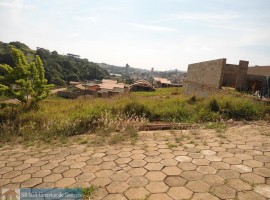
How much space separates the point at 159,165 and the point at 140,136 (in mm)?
1553

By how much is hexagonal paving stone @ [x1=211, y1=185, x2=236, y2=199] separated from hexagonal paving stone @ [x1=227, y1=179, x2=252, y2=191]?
0.29 feet

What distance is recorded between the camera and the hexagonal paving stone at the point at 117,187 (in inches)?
101

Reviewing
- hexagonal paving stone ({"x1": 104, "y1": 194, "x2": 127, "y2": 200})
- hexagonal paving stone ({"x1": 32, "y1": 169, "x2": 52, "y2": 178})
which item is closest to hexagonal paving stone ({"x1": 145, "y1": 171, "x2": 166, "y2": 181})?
hexagonal paving stone ({"x1": 104, "y1": 194, "x2": 127, "y2": 200})

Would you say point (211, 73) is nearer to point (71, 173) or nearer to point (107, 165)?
point (107, 165)

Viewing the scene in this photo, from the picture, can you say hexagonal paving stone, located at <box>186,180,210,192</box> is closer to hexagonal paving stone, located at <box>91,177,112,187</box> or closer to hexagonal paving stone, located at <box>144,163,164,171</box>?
hexagonal paving stone, located at <box>144,163,164,171</box>

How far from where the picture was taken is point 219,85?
40.1ft

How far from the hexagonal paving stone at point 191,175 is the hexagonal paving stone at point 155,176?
28cm

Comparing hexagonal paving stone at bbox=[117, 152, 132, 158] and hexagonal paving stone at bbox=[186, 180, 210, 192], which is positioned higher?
hexagonal paving stone at bbox=[186, 180, 210, 192]

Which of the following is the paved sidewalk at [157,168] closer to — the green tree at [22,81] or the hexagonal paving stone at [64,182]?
the hexagonal paving stone at [64,182]

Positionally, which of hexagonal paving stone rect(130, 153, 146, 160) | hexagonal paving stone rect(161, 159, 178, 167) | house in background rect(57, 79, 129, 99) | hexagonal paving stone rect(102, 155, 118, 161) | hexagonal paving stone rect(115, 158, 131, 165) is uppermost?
hexagonal paving stone rect(161, 159, 178, 167)

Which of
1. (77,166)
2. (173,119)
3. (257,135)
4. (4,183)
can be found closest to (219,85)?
(173,119)

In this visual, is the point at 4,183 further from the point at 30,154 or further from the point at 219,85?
the point at 219,85

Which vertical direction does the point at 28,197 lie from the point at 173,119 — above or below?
below

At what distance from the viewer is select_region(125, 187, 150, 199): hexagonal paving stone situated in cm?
243
